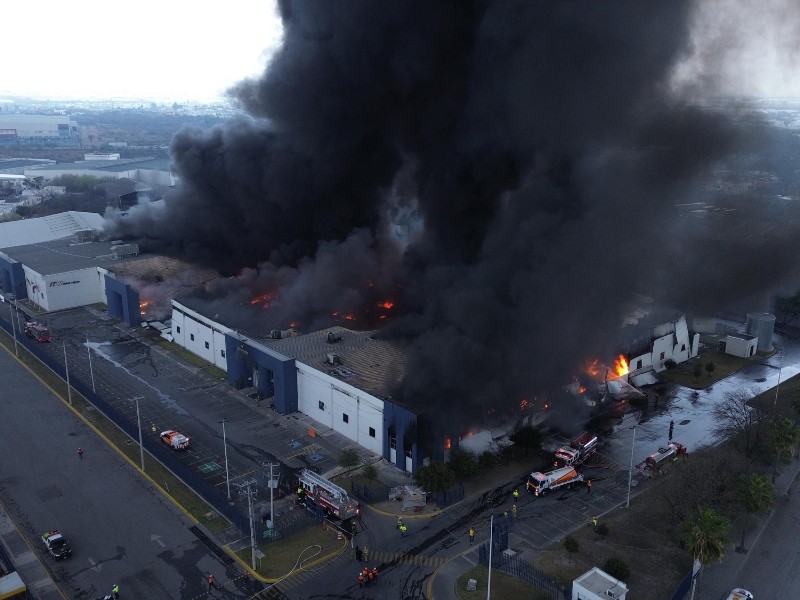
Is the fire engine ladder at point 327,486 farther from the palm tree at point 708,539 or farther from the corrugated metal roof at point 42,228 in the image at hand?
the corrugated metal roof at point 42,228

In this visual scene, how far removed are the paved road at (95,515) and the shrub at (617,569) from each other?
13.3 metres

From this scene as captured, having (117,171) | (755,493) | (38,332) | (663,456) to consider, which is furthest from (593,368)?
(117,171)

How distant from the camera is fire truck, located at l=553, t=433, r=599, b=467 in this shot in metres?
34.7

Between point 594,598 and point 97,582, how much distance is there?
17.9 meters

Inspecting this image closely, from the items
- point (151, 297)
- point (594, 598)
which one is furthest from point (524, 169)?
point (151, 297)

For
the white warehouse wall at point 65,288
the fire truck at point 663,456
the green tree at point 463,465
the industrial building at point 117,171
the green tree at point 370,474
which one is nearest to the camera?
the green tree at point 463,465

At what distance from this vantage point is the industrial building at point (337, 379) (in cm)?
3438

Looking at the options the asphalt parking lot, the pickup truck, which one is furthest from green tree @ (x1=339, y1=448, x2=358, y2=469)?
the pickup truck

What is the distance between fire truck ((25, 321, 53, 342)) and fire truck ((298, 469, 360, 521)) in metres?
32.3

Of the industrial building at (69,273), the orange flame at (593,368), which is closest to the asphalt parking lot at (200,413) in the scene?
the industrial building at (69,273)

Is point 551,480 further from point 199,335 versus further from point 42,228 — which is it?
point 42,228

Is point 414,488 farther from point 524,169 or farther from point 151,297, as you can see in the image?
point 151,297

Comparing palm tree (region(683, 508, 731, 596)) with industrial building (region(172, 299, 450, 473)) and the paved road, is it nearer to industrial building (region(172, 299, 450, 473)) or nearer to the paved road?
industrial building (region(172, 299, 450, 473))

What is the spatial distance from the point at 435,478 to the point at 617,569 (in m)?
8.93
